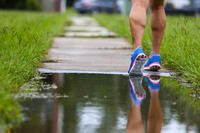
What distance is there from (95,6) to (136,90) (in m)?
38.0

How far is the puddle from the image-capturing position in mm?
4051

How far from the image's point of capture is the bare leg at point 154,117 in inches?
160

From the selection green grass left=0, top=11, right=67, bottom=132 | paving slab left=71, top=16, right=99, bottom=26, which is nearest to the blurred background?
paving slab left=71, top=16, right=99, bottom=26

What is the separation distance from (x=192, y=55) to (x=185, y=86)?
3.24 feet

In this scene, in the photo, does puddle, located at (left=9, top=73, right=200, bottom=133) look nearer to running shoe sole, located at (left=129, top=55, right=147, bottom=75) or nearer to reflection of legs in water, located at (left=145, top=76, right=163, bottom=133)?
reflection of legs in water, located at (left=145, top=76, right=163, bottom=133)

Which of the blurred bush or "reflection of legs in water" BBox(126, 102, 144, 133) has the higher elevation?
"reflection of legs in water" BBox(126, 102, 144, 133)

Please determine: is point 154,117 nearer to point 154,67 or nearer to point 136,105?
point 136,105

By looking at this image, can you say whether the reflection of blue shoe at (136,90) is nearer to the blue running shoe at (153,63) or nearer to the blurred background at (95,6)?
the blue running shoe at (153,63)

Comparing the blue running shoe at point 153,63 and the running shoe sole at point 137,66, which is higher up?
the running shoe sole at point 137,66

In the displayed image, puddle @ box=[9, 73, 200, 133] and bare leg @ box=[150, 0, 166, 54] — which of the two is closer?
puddle @ box=[9, 73, 200, 133]

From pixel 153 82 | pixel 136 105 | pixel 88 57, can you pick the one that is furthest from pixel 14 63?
pixel 88 57

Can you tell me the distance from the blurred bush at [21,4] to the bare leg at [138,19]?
32902 mm

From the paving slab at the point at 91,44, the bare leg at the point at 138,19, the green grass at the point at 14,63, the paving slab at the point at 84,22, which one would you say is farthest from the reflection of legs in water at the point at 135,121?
the paving slab at the point at 84,22

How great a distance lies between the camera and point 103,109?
4648 millimetres
